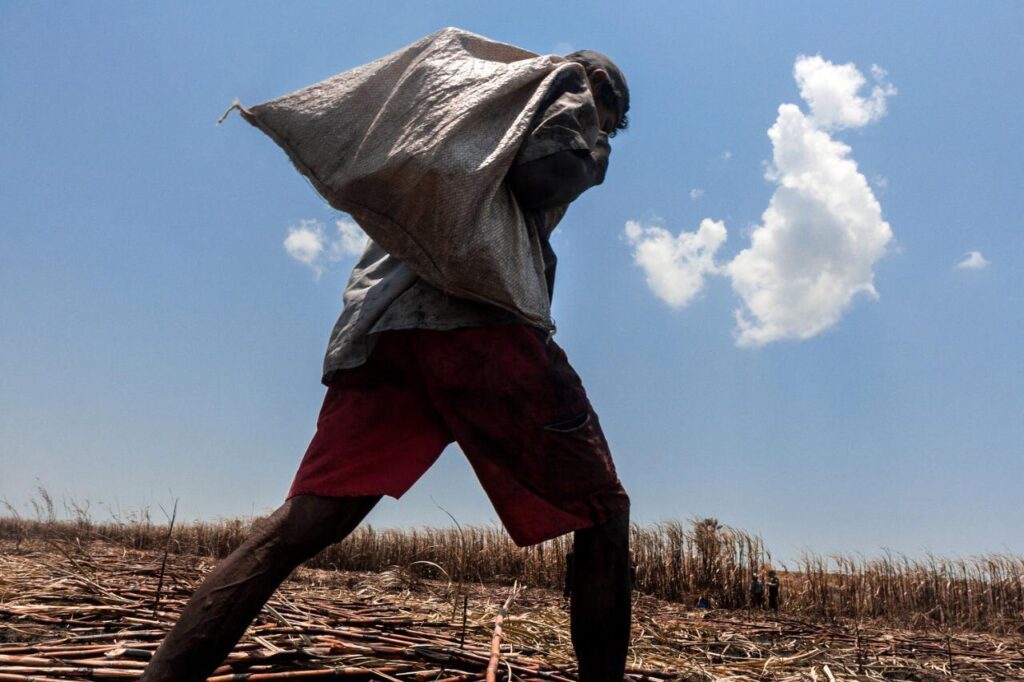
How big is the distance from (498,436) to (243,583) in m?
0.65

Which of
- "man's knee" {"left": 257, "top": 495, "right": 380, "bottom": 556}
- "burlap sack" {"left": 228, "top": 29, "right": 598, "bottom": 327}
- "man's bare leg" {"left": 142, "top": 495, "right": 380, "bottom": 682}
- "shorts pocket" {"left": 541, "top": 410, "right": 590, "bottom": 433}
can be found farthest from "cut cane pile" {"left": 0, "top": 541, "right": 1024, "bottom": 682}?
"burlap sack" {"left": 228, "top": 29, "right": 598, "bottom": 327}

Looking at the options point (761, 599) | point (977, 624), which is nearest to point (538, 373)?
point (761, 599)

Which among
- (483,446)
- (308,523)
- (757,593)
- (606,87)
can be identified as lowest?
(757,593)

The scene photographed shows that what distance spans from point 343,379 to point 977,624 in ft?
38.3

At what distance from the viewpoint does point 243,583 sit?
1.59 metres

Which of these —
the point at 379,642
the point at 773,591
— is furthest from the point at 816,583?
the point at 379,642

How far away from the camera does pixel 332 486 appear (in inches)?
65.8

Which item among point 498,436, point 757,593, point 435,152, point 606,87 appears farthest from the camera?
point 757,593

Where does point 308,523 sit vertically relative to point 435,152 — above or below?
below

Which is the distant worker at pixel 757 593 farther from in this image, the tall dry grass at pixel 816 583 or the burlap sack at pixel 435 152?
the burlap sack at pixel 435 152

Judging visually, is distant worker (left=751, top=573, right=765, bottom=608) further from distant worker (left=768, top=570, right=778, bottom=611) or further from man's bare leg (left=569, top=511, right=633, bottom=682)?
man's bare leg (left=569, top=511, right=633, bottom=682)

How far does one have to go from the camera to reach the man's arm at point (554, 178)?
1.64 meters

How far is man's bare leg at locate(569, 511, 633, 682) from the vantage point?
1.69 metres

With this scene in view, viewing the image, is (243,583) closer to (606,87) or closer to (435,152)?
(435,152)
